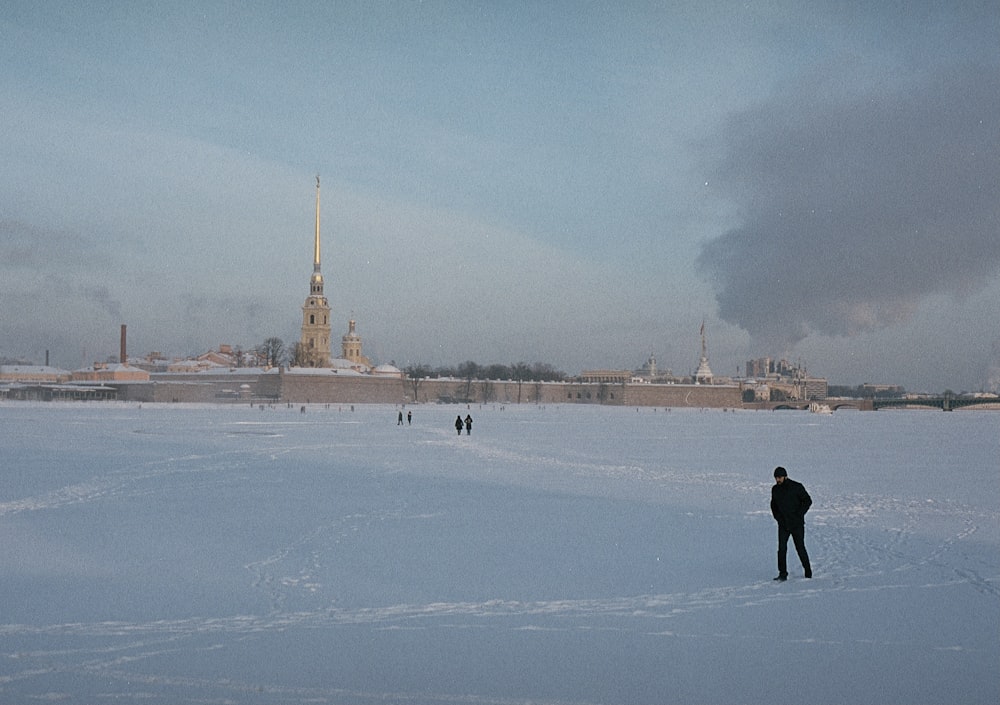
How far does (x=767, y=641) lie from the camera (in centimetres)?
578

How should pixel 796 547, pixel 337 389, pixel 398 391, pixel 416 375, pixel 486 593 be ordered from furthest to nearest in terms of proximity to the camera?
1. pixel 416 375
2. pixel 398 391
3. pixel 337 389
4. pixel 796 547
5. pixel 486 593

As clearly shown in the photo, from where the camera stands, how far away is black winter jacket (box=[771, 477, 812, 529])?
773 centimetres

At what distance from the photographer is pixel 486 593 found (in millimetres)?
6961

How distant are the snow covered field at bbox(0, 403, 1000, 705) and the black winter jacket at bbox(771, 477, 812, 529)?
17.8 inches

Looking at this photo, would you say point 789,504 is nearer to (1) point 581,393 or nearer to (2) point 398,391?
(2) point 398,391

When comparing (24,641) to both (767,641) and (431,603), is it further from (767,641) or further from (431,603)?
(767,641)

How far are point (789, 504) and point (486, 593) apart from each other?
2.69m

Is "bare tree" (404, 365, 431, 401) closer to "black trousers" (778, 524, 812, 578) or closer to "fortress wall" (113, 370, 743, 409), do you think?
"fortress wall" (113, 370, 743, 409)

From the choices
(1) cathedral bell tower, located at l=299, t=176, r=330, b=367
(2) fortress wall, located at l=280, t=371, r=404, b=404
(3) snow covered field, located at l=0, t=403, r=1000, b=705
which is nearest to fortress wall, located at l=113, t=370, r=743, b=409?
(2) fortress wall, located at l=280, t=371, r=404, b=404

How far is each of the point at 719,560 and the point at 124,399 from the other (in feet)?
272

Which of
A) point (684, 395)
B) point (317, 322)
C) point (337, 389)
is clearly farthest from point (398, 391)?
point (684, 395)

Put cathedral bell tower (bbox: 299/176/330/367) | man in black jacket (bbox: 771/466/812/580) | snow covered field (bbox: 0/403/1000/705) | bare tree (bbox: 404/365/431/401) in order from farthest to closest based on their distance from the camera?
cathedral bell tower (bbox: 299/176/330/367), bare tree (bbox: 404/365/431/401), man in black jacket (bbox: 771/466/812/580), snow covered field (bbox: 0/403/1000/705)

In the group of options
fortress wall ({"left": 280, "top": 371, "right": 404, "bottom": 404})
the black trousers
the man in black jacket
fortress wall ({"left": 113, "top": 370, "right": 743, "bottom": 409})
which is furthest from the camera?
fortress wall ({"left": 280, "top": 371, "right": 404, "bottom": 404})

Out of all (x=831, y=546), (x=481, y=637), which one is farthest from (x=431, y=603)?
(x=831, y=546)
